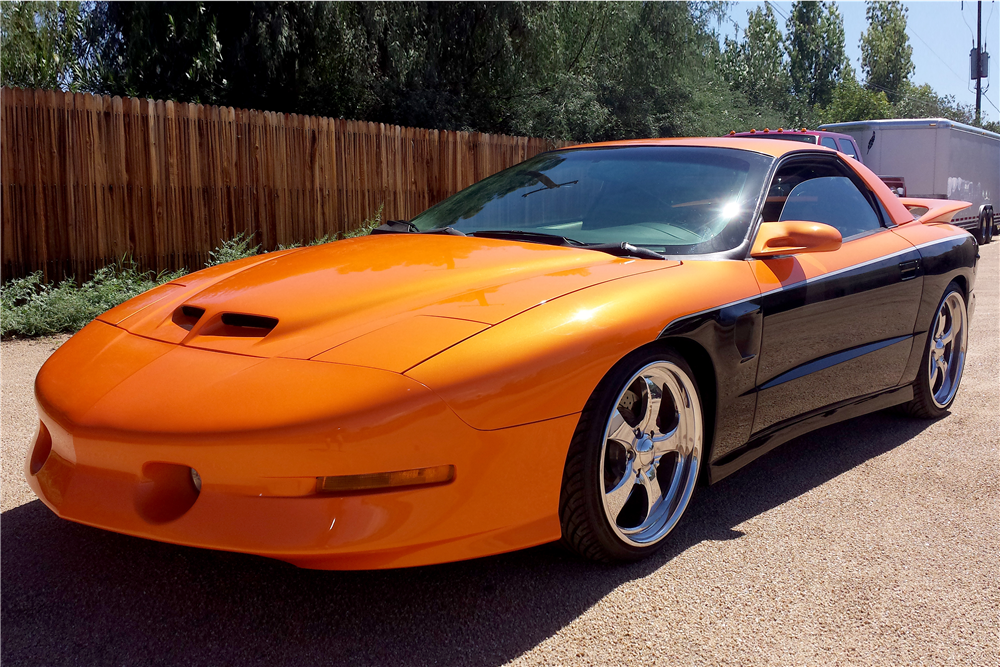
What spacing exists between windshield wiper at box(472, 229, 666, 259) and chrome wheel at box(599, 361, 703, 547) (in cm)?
46

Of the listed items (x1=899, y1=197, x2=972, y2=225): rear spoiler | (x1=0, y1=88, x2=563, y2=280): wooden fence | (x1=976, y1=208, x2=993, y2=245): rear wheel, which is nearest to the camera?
(x1=899, y1=197, x2=972, y2=225): rear spoiler

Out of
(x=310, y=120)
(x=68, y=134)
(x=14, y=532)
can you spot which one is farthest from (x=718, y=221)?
(x=310, y=120)

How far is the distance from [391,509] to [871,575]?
1542 mm

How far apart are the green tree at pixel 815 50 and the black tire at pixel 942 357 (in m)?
60.0

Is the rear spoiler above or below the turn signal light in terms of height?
above

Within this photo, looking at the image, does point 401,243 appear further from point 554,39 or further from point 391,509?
point 554,39

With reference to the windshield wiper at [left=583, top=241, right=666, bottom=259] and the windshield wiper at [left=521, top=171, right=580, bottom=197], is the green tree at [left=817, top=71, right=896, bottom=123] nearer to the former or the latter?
the windshield wiper at [left=521, top=171, right=580, bottom=197]

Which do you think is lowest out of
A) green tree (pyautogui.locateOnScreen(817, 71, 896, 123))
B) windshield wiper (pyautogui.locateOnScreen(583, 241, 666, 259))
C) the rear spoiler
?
windshield wiper (pyautogui.locateOnScreen(583, 241, 666, 259))

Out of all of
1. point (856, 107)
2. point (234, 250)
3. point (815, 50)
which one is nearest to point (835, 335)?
point (234, 250)

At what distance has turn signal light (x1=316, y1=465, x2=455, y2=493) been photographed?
2.01 m

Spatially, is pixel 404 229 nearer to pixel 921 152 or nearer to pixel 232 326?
pixel 232 326

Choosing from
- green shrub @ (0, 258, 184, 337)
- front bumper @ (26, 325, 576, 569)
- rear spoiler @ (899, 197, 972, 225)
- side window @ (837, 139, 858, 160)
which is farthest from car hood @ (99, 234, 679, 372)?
side window @ (837, 139, 858, 160)

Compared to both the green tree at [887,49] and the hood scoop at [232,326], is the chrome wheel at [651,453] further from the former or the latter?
the green tree at [887,49]

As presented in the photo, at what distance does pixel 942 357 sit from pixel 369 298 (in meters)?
3.33
